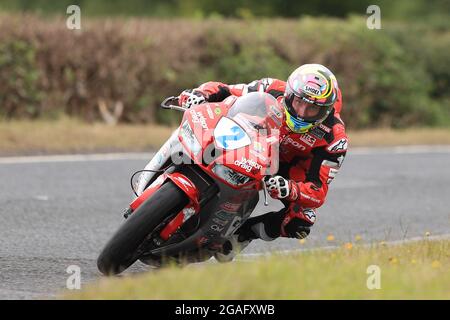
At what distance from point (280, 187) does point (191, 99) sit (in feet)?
3.74

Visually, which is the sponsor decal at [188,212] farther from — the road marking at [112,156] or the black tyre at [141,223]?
the road marking at [112,156]

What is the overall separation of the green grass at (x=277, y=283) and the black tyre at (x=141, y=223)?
53 cm

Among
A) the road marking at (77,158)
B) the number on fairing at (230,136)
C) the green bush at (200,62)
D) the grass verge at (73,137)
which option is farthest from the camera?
the green bush at (200,62)

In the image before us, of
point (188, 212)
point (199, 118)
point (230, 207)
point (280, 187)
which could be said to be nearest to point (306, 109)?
point (280, 187)

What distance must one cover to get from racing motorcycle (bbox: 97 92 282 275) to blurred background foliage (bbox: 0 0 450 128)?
943 centimetres

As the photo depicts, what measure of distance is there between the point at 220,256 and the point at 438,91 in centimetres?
1724

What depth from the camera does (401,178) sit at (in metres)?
15.2

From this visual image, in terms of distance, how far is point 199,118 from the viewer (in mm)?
7230

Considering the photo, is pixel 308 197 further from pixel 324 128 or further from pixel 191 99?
pixel 191 99

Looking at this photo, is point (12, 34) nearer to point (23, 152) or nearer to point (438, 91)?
point (23, 152)

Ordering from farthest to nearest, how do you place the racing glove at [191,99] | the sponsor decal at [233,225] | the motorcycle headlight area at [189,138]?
the racing glove at [191,99], the sponsor decal at [233,225], the motorcycle headlight area at [189,138]

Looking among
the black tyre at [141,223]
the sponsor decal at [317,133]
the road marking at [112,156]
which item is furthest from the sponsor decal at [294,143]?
the road marking at [112,156]

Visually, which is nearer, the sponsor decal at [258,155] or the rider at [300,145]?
the sponsor decal at [258,155]

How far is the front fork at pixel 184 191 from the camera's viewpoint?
6.96 metres
